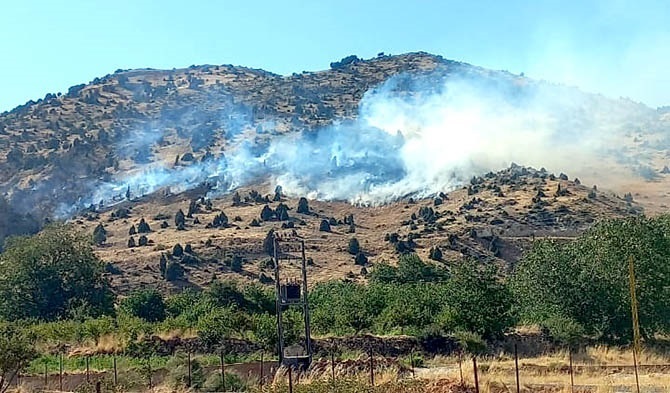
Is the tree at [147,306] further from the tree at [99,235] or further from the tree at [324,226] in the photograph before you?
the tree at [324,226]

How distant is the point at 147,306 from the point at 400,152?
9864 centimetres

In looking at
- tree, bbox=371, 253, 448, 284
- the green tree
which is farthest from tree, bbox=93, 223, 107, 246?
the green tree

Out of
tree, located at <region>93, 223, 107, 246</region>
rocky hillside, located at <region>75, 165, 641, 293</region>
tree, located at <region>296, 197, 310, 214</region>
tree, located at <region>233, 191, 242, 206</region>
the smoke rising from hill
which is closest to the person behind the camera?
rocky hillside, located at <region>75, 165, 641, 293</region>

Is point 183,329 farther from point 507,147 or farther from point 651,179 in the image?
point 507,147

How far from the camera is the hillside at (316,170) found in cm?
8688

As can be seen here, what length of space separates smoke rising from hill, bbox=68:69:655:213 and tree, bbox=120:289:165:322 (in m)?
63.7

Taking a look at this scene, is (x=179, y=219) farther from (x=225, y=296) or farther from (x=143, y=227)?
(x=225, y=296)

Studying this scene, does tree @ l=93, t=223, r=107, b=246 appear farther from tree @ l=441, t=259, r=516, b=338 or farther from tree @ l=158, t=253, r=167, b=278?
tree @ l=441, t=259, r=516, b=338

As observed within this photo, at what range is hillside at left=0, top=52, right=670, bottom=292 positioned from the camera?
86875mm

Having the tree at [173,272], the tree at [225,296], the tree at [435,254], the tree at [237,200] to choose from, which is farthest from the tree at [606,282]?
the tree at [237,200]

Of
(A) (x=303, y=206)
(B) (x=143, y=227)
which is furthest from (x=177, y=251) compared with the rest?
(A) (x=303, y=206)

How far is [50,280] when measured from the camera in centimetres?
6119

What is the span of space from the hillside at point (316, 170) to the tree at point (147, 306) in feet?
60.2

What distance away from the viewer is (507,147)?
164 m
